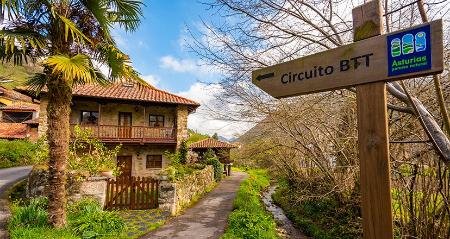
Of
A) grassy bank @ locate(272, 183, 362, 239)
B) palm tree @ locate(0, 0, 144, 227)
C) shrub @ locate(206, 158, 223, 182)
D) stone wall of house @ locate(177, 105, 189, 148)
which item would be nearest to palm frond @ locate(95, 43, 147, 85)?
palm tree @ locate(0, 0, 144, 227)

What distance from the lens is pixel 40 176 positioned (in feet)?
32.9

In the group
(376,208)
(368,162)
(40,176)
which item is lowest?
(40,176)

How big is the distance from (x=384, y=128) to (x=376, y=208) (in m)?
0.52

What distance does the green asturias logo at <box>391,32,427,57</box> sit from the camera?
66.4 inches

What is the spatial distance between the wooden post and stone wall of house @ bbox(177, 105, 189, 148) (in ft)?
58.1

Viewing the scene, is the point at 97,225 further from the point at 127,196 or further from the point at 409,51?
the point at 409,51

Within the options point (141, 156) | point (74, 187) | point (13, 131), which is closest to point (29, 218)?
point (74, 187)

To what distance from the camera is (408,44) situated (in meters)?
1.73

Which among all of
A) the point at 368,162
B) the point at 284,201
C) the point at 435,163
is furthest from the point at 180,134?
the point at 368,162

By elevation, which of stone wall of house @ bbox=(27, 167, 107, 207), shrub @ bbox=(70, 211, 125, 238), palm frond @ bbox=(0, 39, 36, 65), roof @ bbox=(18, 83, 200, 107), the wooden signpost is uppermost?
roof @ bbox=(18, 83, 200, 107)

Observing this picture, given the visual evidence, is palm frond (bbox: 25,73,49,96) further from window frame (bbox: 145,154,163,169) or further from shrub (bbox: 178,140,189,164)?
window frame (bbox: 145,154,163,169)

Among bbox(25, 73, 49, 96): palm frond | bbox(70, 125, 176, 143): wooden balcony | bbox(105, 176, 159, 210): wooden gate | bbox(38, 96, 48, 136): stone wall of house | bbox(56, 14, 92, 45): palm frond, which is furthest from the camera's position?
bbox(70, 125, 176, 143): wooden balcony

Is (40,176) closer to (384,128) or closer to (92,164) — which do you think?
(92,164)

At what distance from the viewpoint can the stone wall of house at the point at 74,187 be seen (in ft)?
31.7
